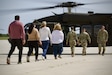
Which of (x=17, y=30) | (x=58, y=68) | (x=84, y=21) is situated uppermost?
(x=84, y=21)

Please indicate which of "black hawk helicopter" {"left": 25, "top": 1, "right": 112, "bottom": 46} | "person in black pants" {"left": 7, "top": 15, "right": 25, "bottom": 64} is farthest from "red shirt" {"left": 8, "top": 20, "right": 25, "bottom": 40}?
"black hawk helicopter" {"left": 25, "top": 1, "right": 112, "bottom": 46}

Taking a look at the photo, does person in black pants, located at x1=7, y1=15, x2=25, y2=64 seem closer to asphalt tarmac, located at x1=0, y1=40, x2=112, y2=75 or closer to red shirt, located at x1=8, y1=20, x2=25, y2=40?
red shirt, located at x1=8, y1=20, x2=25, y2=40

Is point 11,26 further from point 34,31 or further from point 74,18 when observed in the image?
point 74,18

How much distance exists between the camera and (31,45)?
14.6 metres

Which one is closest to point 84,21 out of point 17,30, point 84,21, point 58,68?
point 84,21

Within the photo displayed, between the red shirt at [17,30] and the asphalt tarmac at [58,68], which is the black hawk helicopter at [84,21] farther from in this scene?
the red shirt at [17,30]

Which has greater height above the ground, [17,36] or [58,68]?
[17,36]

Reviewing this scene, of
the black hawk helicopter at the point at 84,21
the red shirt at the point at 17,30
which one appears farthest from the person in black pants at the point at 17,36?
the black hawk helicopter at the point at 84,21

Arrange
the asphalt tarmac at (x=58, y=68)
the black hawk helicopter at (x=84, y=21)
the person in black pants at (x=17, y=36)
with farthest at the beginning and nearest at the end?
1. the black hawk helicopter at (x=84, y=21)
2. the person in black pants at (x=17, y=36)
3. the asphalt tarmac at (x=58, y=68)

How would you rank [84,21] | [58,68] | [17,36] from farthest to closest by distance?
[84,21] → [17,36] → [58,68]

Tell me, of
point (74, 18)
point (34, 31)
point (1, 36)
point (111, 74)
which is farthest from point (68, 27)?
point (1, 36)

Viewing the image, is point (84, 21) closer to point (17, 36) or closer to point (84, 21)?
point (84, 21)

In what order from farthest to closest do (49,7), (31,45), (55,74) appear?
1. (49,7)
2. (31,45)
3. (55,74)

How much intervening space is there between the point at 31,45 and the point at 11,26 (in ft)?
5.94
